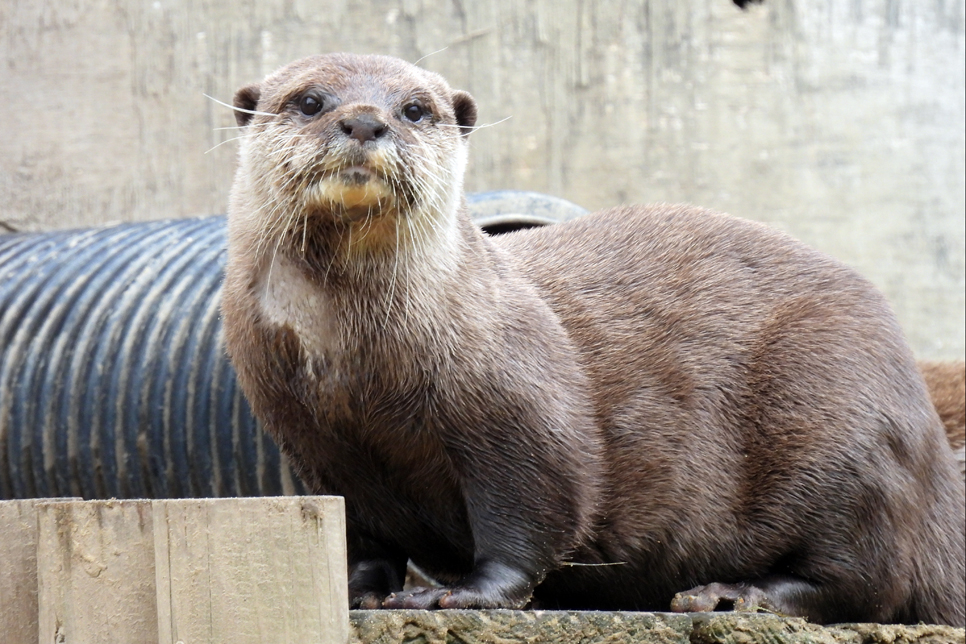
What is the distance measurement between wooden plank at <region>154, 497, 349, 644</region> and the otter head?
0.86 meters

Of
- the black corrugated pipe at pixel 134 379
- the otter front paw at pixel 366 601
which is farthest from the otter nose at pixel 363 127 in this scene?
the black corrugated pipe at pixel 134 379

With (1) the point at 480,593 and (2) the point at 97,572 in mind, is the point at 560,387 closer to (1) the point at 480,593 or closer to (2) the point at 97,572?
(1) the point at 480,593

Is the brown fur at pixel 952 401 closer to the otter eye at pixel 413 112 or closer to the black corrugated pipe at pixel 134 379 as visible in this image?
the black corrugated pipe at pixel 134 379

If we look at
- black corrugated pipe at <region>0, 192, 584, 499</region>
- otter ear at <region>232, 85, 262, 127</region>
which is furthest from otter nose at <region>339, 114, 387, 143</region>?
black corrugated pipe at <region>0, 192, 584, 499</region>

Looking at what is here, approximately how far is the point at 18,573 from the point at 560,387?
1300mm

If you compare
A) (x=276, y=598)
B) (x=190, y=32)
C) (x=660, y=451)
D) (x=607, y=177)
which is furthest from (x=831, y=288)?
(x=190, y=32)

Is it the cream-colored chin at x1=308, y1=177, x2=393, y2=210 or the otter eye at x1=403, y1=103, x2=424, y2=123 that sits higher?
the otter eye at x1=403, y1=103, x2=424, y2=123

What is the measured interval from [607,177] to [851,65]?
133cm

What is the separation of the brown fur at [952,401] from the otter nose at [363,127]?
242 centimetres

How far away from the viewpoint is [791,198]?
648 centimetres

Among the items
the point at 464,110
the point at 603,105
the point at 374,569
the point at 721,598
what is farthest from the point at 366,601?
the point at 603,105

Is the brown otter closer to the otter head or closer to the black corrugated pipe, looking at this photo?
the otter head

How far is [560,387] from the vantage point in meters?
3.07

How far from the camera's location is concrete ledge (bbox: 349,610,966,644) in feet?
7.63
